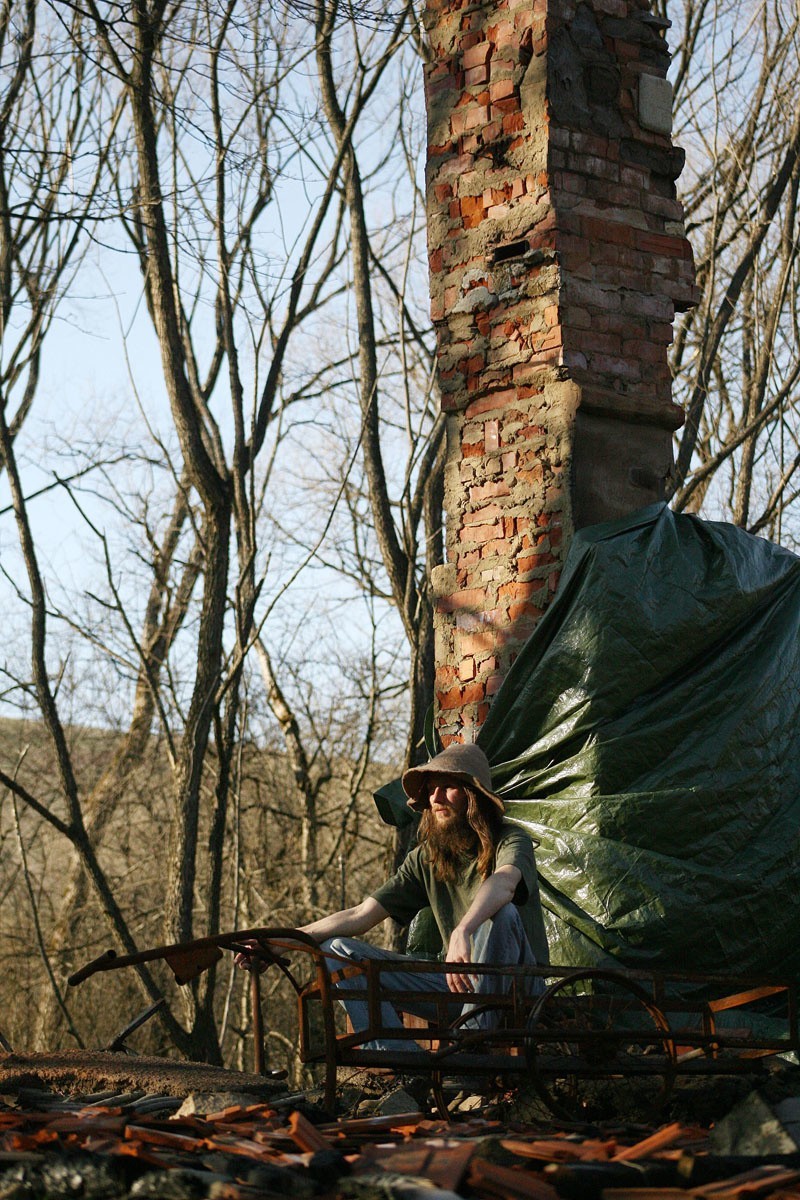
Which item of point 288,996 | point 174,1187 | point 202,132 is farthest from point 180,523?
point 174,1187

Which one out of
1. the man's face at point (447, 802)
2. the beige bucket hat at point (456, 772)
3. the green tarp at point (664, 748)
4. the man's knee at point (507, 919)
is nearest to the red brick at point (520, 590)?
the green tarp at point (664, 748)

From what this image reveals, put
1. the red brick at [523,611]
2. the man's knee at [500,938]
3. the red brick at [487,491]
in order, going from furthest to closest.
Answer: the red brick at [487,491], the red brick at [523,611], the man's knee at [500,938]

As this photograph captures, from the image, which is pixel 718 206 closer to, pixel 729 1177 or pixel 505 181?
pixel 505 181

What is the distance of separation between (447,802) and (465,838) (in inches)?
5.3

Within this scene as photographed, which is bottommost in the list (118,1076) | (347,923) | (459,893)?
(118,1076)

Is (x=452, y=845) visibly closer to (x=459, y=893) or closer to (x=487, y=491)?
(x=459, y=893)

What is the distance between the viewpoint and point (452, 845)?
203 inches

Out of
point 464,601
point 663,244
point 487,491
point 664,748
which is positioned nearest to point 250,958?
point 664,748

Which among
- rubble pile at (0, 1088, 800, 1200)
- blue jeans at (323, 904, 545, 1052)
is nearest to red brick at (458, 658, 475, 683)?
blue jeans at (323, 904, 545, 1052)

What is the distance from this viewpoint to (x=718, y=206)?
500 inches

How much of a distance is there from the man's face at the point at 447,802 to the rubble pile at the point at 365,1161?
4.29 feet

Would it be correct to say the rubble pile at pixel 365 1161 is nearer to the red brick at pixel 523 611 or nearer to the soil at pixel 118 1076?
the soil at pixel 118 1076

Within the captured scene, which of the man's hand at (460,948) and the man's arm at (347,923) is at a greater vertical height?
the man's arm at (347,923)

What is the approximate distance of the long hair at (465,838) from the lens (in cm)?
509
